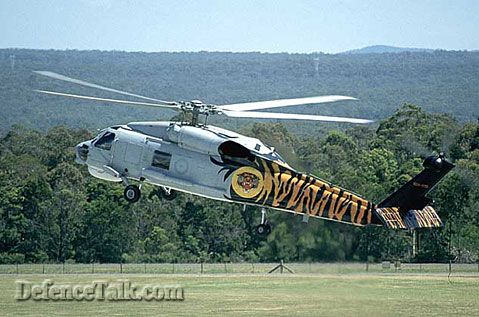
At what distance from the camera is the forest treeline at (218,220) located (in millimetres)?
39312

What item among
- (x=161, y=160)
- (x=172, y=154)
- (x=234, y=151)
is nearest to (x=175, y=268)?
(x=161, y=160)

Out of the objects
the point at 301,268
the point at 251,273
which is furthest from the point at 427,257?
the point at 301,268

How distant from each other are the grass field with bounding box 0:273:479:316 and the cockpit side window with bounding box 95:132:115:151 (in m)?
5.39

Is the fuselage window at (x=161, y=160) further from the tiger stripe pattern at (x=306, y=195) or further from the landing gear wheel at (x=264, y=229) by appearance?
the landing gear wheel at (x=264, y=229)

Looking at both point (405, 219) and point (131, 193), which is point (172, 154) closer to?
point (131, 193)

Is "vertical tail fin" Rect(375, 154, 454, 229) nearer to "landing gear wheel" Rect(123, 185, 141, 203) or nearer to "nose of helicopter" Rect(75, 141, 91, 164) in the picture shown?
"landing gear wheel" Rect(123, 185, 141, 203)

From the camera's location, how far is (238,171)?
116ft

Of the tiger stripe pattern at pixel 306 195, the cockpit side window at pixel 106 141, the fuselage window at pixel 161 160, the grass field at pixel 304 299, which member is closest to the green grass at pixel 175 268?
the grass field at pixel 304 299

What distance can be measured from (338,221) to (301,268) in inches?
199

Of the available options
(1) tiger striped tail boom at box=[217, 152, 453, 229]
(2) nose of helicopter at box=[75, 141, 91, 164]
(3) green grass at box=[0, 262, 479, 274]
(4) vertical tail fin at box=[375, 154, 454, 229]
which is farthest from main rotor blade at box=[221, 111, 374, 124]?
(3) green grass at box=[0, 262, 479, 274]

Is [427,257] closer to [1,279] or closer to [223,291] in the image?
[223,291]

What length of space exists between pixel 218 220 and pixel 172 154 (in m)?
26.6

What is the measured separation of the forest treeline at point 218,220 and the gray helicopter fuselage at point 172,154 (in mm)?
3849

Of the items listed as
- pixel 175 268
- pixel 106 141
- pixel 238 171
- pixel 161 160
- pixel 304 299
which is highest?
pixel 106 141
